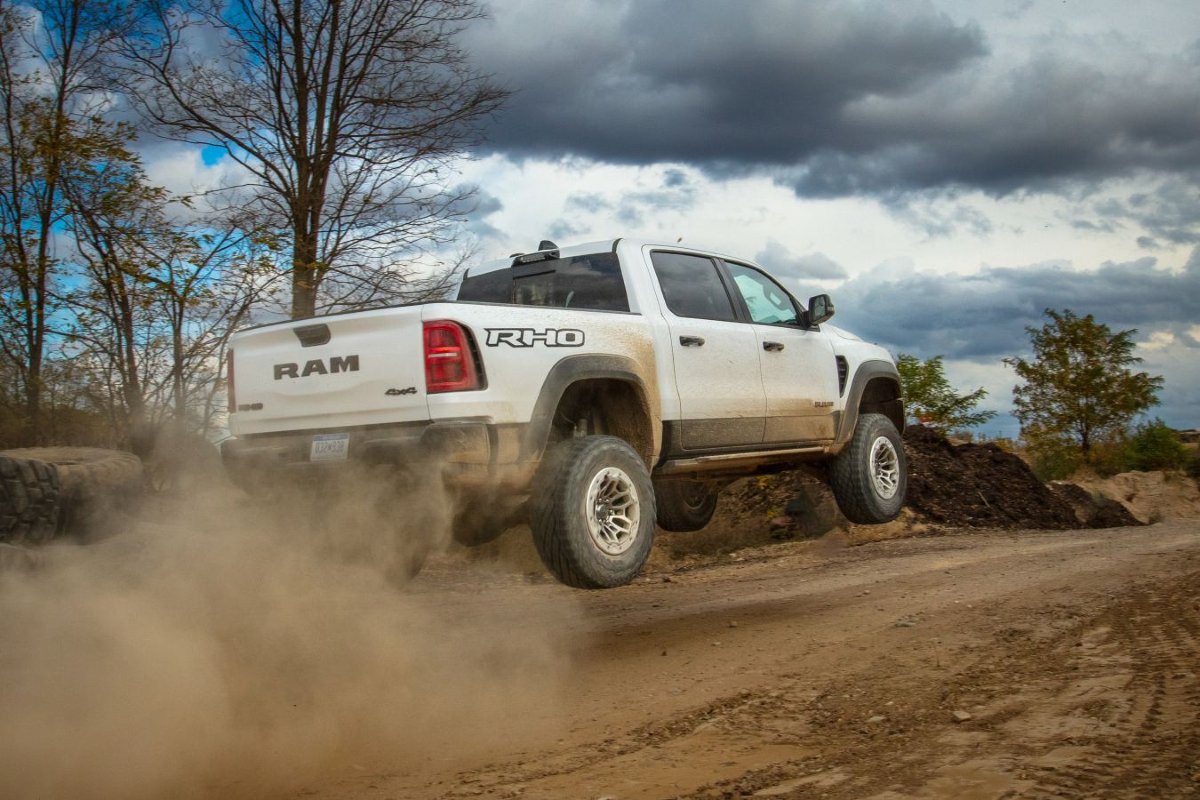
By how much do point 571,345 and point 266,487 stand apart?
1813mm

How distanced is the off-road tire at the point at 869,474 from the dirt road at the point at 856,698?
0.60 meters

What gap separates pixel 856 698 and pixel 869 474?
351 cm

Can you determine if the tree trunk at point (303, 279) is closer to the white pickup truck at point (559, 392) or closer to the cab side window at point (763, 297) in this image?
the white pickup truck at point (559, 392)

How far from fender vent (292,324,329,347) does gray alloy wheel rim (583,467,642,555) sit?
1601mm

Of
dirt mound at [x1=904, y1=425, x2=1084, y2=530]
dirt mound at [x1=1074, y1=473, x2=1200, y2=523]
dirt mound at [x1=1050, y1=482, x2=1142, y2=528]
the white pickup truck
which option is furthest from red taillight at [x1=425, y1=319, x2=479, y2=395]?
dirt mound at [x1=1074, y1=473, x2=1200, y2=523]

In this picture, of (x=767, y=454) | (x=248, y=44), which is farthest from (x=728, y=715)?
Answer: (x=248, y=44)

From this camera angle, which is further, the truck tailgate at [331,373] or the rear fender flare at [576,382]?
the rear fender flare at [576,382]

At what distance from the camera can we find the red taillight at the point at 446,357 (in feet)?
16.7

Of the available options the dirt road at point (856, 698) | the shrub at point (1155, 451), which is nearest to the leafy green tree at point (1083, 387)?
the shrub at point (1155, 451)

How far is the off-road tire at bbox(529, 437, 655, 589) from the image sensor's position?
5383 mm

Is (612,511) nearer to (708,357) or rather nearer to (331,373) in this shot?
(708,357)

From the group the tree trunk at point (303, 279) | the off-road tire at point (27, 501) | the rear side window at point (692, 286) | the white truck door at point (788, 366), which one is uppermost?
the tree trunk at point (303, 279)

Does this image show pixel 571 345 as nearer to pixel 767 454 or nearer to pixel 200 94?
pixel 767 454

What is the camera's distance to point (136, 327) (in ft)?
36.7
